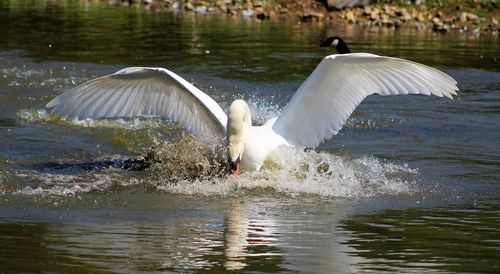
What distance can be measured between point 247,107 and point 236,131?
284mm

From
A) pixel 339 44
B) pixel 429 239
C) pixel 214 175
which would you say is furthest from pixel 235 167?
pixel 339 44

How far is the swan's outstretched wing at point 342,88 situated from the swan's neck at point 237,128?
23.9 inches

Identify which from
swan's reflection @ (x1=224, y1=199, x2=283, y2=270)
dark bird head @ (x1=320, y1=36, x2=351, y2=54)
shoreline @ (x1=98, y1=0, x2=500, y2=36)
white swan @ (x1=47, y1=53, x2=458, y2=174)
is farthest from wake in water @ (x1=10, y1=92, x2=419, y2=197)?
shoreline @ (x1=98, y1=0, x2=500, y2=36)

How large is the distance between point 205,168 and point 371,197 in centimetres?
169

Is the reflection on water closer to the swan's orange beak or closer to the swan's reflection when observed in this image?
the swan's reflection

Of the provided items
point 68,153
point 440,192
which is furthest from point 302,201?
point 68,153

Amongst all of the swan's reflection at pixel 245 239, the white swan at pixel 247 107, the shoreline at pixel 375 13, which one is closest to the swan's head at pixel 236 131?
the white swan at pixel 247 107

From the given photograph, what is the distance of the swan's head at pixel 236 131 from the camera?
963 cm

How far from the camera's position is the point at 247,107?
32.2ft

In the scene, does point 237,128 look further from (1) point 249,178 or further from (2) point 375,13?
(2) point 375,13

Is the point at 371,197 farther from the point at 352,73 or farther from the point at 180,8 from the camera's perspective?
the point at 180,8

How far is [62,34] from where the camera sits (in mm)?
22469

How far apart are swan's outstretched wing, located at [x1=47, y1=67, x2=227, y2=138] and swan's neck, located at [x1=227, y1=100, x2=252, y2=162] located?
2.23ft

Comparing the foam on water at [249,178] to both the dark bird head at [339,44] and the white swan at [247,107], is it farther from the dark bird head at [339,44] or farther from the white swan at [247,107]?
the dark bird head at [339,44]
